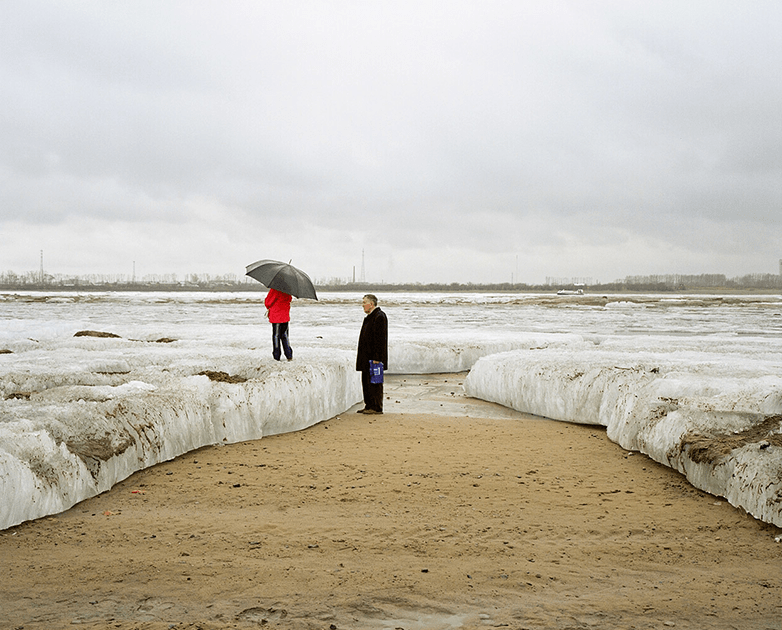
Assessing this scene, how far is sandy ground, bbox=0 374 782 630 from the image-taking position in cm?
392

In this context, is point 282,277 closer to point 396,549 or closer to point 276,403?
point 276,403

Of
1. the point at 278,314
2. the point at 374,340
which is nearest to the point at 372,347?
the point at 374,340

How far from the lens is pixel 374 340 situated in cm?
1045

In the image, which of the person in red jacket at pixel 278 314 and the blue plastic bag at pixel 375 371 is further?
the person in red jacket at pixel 278 314

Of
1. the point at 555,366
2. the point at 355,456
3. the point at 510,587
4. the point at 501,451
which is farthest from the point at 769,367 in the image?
the point at 510,587

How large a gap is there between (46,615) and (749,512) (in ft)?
19.1

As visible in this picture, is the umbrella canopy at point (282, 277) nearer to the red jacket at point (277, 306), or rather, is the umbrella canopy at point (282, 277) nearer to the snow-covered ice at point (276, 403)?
the red jacket at point (277, 306)

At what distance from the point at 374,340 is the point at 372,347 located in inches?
5.1

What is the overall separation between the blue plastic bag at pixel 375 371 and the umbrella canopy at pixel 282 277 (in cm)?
149

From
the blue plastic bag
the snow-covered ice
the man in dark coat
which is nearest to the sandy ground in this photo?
the snow-covered ice

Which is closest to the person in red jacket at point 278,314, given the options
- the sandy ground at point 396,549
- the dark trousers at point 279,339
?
the dark trousers at point 279,339

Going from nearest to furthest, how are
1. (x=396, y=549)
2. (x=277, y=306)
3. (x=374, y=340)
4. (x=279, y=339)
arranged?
(x=396, y=549) < (x=374, y=340) < (x=277, y=306) < (x=279, y=339)

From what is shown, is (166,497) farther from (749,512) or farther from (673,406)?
(673,406)

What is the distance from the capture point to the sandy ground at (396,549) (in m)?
3.92
